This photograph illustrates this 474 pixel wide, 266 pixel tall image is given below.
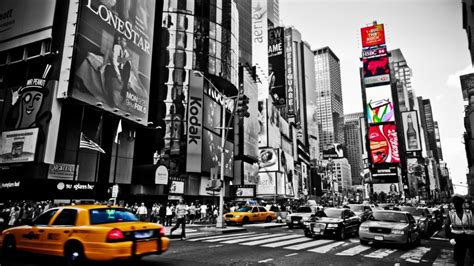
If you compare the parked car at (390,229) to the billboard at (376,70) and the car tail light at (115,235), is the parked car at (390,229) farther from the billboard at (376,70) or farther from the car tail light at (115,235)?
the billboard at (376,70)

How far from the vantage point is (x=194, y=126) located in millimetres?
44406

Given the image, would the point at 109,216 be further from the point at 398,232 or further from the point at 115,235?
the point at 398,232

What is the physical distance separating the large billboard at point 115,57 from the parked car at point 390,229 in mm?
26212

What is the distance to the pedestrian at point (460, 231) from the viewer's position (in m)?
6.43

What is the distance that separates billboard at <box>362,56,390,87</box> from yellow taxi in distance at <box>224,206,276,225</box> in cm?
10153

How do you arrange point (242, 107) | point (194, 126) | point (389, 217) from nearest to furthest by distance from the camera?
point (389, 217) → point (242, 107) → point (194, 126)

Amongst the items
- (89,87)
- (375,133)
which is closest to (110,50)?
(89,87)

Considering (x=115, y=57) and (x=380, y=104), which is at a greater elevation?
(x=380, y=104)

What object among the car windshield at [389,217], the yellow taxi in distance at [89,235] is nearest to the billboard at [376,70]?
the car windshield at [389,217]

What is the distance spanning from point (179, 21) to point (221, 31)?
7615 millimetres

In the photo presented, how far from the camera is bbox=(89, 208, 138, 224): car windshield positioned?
6988 mm

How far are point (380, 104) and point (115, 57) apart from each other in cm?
10406

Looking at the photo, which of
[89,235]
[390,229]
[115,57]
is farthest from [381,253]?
[115,57]

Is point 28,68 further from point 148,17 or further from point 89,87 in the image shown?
point 148,17
